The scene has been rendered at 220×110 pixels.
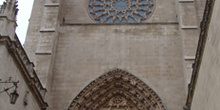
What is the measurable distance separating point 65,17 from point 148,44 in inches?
138

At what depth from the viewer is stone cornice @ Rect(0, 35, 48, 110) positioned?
8.11m

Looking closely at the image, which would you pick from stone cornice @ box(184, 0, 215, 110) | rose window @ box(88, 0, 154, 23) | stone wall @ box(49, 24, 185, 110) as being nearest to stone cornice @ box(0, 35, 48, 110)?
stone wall @ box(49, 24, 185, 110)

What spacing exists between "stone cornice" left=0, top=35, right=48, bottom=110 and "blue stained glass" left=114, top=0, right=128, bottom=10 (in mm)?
5043

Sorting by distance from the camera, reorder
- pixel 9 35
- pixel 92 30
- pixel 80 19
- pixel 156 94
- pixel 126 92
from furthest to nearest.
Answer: pixel 80 19, pixel 92 30, pixel 126 92, pixel 156 94, pixel 9 35

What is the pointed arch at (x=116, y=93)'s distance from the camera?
37.3 feet

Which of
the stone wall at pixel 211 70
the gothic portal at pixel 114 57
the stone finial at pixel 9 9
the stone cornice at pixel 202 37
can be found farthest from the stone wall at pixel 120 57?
the stone finial at pixel 9 9

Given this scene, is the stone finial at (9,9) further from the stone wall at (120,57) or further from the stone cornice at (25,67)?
the stone wall at (120,57)

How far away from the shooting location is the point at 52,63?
1196 centimetres

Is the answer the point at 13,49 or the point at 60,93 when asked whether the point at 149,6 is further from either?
the point at 13,49

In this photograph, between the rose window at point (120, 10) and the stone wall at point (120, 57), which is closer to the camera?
the stone wall at point (120, 57)

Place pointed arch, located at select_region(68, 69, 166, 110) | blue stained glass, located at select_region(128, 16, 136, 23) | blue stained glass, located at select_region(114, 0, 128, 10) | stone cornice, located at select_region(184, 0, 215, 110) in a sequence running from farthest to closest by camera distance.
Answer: blue stained glass, located at select_region(114, 0, 128, 10) → blue stained glass, located at select_region(128, 16, 136, 23) → pointed arch, located at select_region(68, 69, 166, 110) → stone cornice, located at select_region(184, 0, 215, 110)

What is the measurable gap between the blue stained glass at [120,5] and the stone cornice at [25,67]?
16.5ft

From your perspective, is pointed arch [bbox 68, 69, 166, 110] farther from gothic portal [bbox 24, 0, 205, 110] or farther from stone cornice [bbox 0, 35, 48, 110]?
stone cornice [bbox 0, 35, 48, 110]

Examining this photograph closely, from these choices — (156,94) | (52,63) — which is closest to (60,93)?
(52,63)
